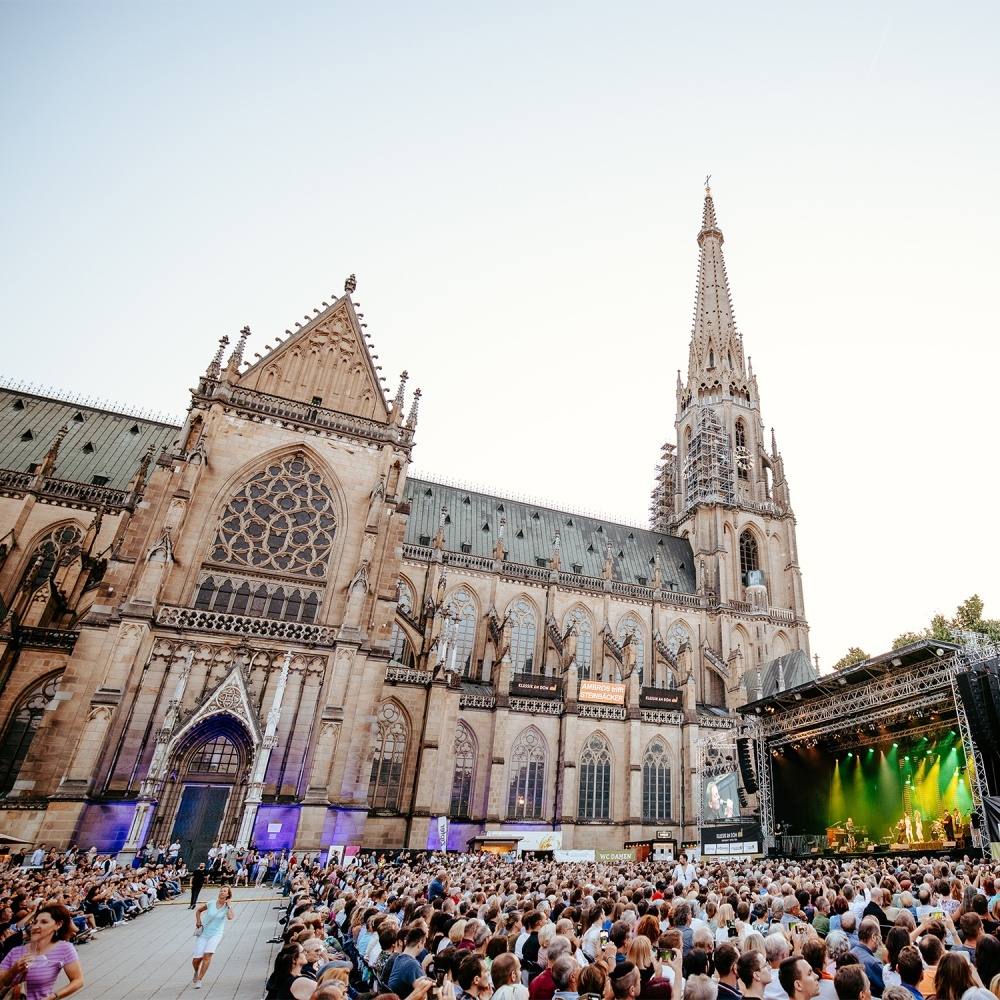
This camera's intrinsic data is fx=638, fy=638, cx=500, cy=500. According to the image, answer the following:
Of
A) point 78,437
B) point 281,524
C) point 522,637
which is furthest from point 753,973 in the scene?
point 78,437

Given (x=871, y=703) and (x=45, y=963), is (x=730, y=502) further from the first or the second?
(x=45, y=963)

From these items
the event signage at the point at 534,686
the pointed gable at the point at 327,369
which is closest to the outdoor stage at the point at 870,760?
the event signage at the point at 534,686

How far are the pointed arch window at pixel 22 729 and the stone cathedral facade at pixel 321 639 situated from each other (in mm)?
94

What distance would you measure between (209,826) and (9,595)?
15863 mm

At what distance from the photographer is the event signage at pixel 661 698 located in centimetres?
3928

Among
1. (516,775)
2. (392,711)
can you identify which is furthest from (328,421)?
(516,775)

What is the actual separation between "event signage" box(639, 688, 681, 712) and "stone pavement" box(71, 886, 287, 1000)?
26486mm

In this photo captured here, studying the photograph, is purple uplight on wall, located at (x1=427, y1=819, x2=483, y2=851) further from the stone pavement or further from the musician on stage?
the musician on stage

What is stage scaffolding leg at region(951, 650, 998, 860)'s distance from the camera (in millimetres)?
20422

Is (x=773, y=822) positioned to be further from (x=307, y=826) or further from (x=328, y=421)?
(x=328, y=421)

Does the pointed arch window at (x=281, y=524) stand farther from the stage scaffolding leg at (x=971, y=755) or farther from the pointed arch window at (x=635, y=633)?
the stage scaffolding leg at (x=971, y=755)

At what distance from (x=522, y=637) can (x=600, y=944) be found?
117 feet

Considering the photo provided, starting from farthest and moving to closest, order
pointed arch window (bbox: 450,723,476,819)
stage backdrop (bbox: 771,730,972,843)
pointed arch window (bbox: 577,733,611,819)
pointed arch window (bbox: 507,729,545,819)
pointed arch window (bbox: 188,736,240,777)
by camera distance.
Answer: pointed arch window (bbox: 577,733,611,819) → pointed arch window (bbox: 507,729,545,819) → pointed arch window (bbox: 450,723,476,819) → stage backdrop (bbox: 771,730,972,843) → pointed arch window (bbox: 188,736,240,777)

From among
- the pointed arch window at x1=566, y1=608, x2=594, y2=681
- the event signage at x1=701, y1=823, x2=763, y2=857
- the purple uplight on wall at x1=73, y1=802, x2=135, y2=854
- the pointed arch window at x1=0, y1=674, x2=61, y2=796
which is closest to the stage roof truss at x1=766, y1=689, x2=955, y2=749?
the event signage at x1=701, y1=823, x2=763, y2=857
